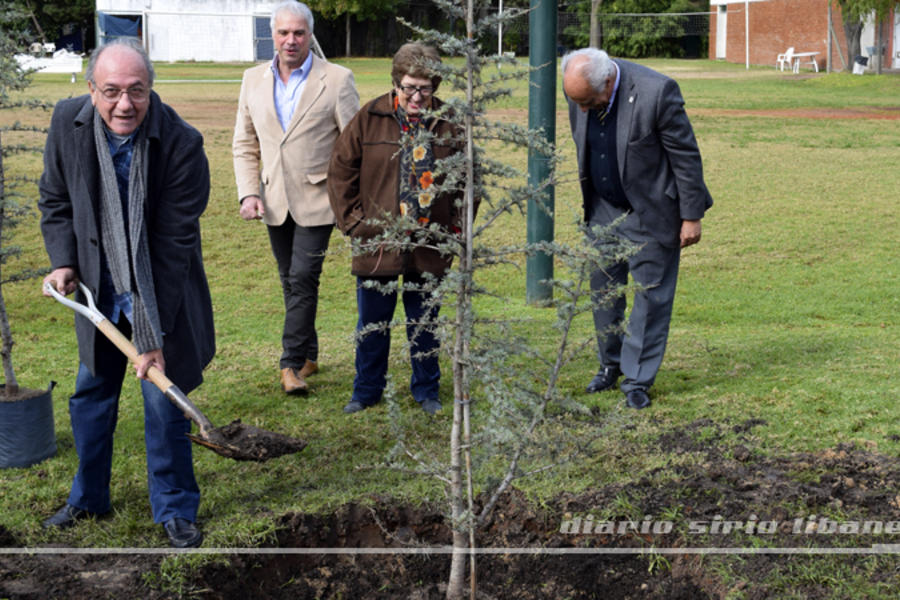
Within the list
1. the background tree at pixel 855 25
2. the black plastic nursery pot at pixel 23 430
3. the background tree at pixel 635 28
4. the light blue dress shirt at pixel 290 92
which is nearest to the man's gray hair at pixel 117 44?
the black plastic nursery pot at pixel 23 430

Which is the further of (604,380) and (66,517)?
(604,380)

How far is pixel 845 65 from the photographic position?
45.2 meters

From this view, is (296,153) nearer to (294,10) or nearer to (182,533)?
(294,10)

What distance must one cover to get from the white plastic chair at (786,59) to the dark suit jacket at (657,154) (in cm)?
4577

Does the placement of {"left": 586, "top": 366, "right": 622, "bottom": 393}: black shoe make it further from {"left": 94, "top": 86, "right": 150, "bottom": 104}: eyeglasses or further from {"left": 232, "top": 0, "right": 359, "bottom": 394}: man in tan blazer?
{"left": 94, "top": 86, "right": 150, "bottom": 104}: eyeglasses

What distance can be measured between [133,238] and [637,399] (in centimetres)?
291

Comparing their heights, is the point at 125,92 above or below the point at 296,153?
above

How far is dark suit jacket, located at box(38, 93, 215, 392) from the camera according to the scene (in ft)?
Result: 12.8

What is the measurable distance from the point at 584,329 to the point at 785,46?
4796cm

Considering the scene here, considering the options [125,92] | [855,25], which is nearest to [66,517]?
[125,92]

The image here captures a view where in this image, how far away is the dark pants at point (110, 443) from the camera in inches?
159

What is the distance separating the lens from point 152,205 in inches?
158

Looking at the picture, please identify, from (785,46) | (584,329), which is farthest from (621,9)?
(584,329)

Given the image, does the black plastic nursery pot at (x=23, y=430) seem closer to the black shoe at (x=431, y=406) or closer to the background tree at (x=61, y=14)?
the black shoe at (x=431, y=406)
